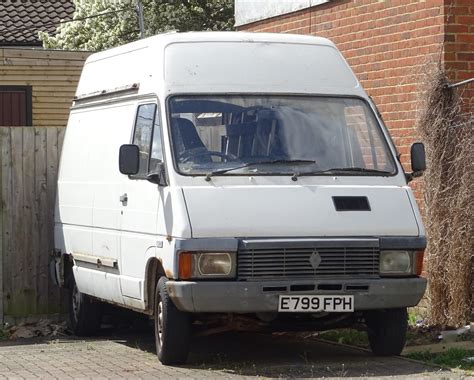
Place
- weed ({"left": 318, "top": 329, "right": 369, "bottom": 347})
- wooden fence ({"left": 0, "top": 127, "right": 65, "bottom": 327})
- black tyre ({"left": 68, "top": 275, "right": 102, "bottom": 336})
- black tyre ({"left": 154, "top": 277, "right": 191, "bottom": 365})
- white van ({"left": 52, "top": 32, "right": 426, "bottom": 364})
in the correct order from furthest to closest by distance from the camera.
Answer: wooden fence ({"left": 0, "top": 127, "right": 65, "bottom": 327}) → black tyre ({"left": 68, "top": 275, "right": 102, "bottom": 336}) → weed ({"left": 318, "top": 329, "right": 369, "bottom": 347}) → black tyre ({"left": 154, "top": 277, "right": 191, "bottom": 365}) → white van ({"left": 52, "top": 32, "right": 426, "bottom": 364})

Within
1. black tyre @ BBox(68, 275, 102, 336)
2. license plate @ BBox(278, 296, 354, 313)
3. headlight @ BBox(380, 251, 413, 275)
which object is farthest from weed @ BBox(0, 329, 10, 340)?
headlight @ BBox(380, 251, 413, 275)

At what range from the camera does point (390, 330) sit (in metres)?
10.4

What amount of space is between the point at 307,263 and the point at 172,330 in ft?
3.74

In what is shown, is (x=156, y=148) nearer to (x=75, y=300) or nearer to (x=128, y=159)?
(x=128, y=159)

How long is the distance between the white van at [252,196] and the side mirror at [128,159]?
11 mm

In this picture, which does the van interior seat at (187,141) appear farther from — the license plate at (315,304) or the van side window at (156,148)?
the license plate at (315,304)

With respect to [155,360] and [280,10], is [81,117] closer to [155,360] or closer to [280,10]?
[155,360]

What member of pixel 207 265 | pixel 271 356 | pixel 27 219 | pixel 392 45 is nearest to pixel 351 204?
pixel 207 265

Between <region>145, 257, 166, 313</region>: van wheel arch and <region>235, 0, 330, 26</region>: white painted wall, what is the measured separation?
5.81 meters

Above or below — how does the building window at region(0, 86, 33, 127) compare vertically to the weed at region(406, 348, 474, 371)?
above

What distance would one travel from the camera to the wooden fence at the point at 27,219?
13281 mm

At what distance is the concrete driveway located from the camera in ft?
32.1

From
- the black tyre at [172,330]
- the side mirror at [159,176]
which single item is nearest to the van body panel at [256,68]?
the side mirror at [159,176]

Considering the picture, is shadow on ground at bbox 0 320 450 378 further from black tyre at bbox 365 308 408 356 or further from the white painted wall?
the white painted wall
